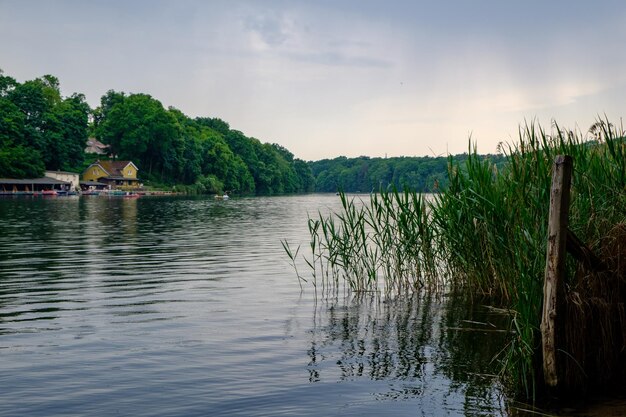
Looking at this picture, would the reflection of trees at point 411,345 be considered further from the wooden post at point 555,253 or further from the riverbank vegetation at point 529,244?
the wooden post at point 555,253

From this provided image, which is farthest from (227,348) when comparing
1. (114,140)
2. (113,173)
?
(114,140)

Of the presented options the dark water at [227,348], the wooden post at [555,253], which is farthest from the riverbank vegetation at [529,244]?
the dark water at [227,348]

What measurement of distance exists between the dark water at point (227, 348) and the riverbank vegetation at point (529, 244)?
0.88 meters

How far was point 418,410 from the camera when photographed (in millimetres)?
8602

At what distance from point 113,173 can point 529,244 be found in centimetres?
13006

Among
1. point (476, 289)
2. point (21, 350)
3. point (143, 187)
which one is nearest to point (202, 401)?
point (21, 350)

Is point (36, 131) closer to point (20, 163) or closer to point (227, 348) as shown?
point (20, 163)

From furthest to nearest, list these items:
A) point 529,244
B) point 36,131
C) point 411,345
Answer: point 36,131 → point 411,345 → point 529,244

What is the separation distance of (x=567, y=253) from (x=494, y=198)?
497cm

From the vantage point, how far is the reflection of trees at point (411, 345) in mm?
9718

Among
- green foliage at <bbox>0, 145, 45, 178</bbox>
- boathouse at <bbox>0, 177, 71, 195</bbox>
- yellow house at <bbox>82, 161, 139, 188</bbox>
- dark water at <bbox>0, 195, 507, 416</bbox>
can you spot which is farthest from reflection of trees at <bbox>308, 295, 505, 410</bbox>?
yellow house at <bbox>82, 161, 139, 188</bbox>

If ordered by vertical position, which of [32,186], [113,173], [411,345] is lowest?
[411,345]

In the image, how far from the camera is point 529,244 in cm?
984

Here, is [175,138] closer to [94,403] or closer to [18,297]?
[18,297]
